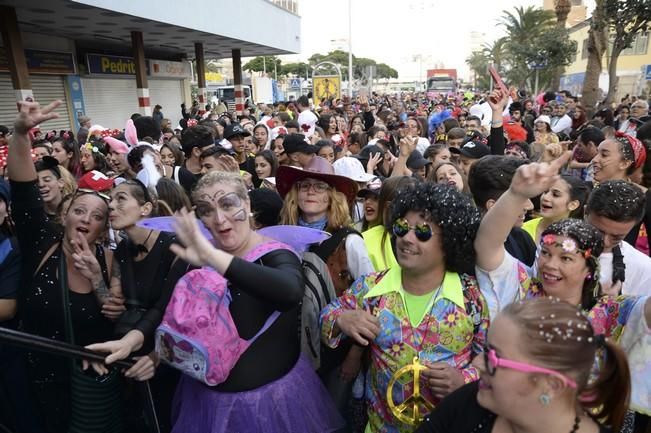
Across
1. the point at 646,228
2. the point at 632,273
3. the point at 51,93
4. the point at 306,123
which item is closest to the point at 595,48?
the point at 306,123

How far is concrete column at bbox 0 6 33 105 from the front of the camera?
36.7 feet

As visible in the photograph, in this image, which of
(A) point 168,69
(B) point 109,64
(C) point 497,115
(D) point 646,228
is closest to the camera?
(D) point 646,228

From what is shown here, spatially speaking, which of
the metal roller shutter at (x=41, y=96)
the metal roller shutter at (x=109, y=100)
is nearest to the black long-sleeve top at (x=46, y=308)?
the metal roller shutter at (x=41, y=96)

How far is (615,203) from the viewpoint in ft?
8.07

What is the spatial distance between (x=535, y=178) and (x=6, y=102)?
1728 centimetres

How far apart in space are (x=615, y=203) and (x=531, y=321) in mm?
1586

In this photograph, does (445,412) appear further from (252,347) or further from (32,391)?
(32,391)

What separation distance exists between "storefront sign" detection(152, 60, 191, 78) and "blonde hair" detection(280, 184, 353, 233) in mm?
22587

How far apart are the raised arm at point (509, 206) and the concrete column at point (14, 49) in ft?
41.6

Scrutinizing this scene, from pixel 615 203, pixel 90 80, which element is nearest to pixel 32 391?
pixel 615 203

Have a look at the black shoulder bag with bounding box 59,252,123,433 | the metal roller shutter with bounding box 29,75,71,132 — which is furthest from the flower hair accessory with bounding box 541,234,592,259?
the metal roller shutter with bounding box 29,75,71,132

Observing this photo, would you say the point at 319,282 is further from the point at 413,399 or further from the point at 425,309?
the point at 413,399

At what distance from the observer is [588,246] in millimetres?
2066

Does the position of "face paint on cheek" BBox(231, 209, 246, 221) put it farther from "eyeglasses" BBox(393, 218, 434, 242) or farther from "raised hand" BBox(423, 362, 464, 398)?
"raised hand" BBox(423, 362, 464, 398)
